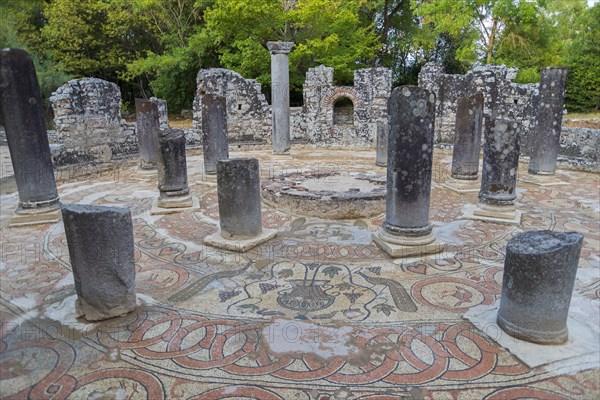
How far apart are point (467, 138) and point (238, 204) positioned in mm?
6081

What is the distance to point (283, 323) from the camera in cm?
425

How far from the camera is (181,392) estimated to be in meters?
3.29

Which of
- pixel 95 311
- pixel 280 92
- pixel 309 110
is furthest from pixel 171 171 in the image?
pixel 309 110

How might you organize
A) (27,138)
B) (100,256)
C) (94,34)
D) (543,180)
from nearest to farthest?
1. (100,256)
2. (27,138)
3. (543,180)
4. (94,34)

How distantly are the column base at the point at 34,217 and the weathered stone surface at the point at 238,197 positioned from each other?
11.3 feet

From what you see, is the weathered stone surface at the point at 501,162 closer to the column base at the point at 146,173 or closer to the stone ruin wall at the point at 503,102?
the stone ruin wall at the point at 503,102

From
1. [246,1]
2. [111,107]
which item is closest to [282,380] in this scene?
[111,107]

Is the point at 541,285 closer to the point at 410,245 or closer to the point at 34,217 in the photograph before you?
the point at 410,245

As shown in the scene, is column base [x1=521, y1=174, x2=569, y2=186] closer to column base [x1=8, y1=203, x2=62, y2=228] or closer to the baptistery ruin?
the baptistery ruin

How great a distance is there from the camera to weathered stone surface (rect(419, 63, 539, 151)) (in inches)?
570

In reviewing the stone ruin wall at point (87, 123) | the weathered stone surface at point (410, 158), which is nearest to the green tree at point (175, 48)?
the stone ruin wall at point (87, 123)

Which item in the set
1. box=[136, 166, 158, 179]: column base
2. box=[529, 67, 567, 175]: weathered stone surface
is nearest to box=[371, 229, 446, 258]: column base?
box=[529, 67, 567, 175]: weathered stone surface

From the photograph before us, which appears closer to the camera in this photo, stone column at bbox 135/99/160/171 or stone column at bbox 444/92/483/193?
stone column at bbox 444/92/483/193

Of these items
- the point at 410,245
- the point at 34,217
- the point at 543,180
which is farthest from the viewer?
the point at 543,180
